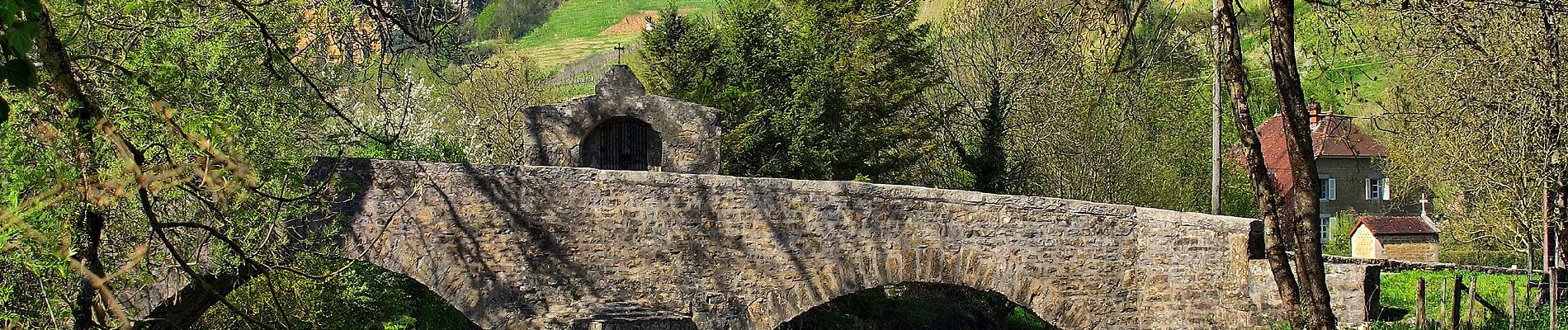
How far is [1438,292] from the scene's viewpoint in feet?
67.8

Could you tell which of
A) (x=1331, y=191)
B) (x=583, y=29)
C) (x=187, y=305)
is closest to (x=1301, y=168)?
(x=187, y=305)

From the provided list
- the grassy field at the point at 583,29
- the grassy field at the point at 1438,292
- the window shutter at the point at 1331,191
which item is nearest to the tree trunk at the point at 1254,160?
the grassy field at the point at 1438,292

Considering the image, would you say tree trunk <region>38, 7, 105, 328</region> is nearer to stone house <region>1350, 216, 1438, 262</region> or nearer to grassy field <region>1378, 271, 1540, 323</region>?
grassy field <region>1378, 271, 1540, 323</region>

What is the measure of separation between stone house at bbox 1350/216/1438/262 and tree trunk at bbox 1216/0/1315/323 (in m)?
26.7

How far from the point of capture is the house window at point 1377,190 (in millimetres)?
40031

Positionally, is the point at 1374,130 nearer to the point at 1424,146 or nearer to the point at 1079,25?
the point at 1079,25

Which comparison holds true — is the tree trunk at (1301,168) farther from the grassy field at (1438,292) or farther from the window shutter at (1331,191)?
the window shutter at (1331,191)

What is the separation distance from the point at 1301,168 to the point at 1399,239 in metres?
27.5

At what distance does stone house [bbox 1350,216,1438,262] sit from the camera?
3206cm

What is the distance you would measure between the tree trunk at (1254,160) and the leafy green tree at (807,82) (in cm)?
1264

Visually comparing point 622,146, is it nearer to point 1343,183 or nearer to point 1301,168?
point 1301,168

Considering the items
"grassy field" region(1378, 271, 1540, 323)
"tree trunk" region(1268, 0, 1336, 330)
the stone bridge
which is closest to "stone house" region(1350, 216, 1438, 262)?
"grassy field" region(1378, 271, 1540, 323)

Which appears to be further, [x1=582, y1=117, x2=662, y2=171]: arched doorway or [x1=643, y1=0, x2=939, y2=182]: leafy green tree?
[x1=643, y1=0, x2=939, y2=182]: leafy green tree

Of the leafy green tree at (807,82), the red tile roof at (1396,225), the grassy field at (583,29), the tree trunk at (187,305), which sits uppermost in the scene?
the grassy field at (583,29)
